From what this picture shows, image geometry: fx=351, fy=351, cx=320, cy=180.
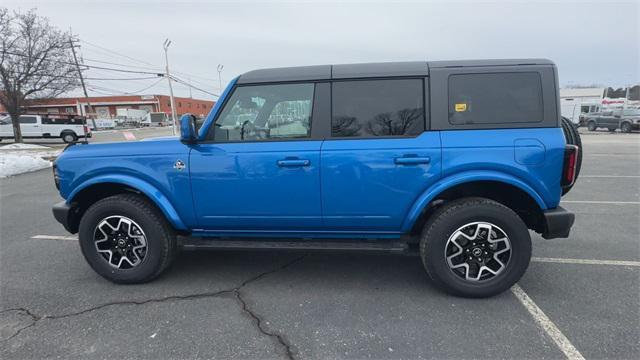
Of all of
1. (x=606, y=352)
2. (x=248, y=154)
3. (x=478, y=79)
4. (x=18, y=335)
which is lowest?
(x=606, y=352)

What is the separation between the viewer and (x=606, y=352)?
7.35 feet

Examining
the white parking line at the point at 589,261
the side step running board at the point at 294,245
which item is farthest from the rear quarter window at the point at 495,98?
the white parking line at the point at 589,261

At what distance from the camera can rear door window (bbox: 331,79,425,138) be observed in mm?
2936

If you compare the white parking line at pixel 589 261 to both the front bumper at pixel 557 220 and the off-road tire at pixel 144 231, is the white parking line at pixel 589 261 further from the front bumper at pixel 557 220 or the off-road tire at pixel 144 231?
the off-road tire at pixel 144 231

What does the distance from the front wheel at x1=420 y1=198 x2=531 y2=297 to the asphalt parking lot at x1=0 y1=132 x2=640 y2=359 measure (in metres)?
0.16

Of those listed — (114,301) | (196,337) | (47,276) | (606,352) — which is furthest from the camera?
(47,276)

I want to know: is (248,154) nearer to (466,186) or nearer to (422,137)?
(422,137)

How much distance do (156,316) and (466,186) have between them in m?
2.75

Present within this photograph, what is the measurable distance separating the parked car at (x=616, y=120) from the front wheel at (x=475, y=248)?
28.7 m

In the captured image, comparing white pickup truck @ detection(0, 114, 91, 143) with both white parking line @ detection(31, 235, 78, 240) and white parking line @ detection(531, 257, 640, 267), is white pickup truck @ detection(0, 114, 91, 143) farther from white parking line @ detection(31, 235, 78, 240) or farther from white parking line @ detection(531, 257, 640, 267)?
white parking line @ detection(531, 257, 640, 267)

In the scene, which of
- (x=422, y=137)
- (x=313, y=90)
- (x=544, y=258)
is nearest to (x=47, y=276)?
(x=313, y=90)

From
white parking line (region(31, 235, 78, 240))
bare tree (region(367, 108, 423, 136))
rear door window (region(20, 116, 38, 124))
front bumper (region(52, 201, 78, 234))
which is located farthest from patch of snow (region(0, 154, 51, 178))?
rear door window (region(20, 116, 38, 124))

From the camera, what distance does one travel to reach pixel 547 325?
8.32ft

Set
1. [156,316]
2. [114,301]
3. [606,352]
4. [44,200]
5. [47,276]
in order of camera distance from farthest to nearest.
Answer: [44,200], [47,276], [114,301], [156,316], [606,352]
